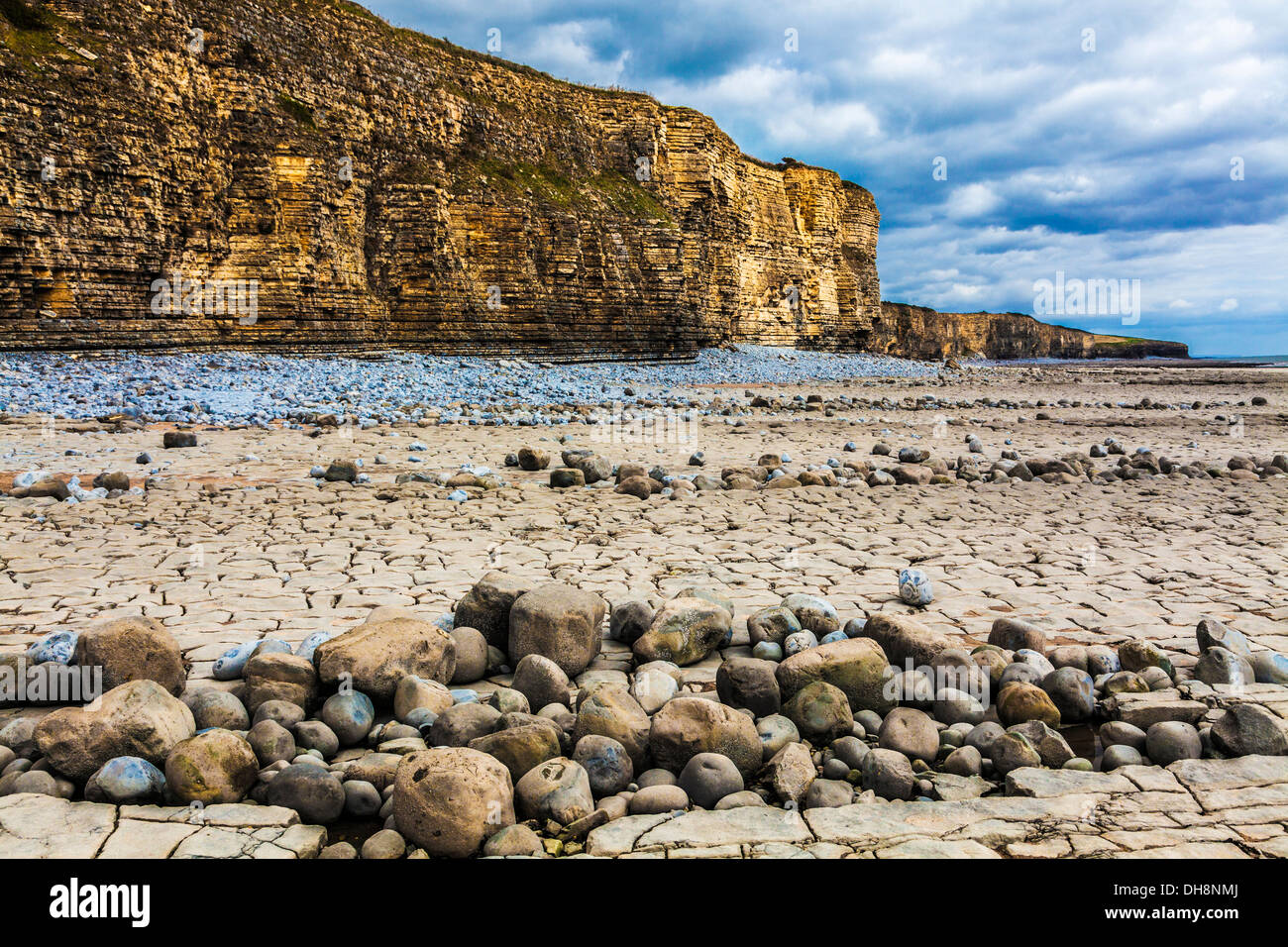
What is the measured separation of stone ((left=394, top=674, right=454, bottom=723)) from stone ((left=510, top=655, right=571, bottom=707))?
28cm

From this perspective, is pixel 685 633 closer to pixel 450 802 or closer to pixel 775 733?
pixel 775 733

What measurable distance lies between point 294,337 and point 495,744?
65.0ft

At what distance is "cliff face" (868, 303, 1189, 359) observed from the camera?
276ft

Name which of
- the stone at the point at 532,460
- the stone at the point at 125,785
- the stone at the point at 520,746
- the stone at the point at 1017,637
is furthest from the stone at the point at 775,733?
the stone at the point at 532,460

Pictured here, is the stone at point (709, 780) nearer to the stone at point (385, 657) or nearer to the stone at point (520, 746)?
the stone at point (520, 746)

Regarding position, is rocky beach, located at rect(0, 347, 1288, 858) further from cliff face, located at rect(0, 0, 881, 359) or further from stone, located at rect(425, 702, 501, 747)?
cliff face, located at rect(0, 0, 881, 359)

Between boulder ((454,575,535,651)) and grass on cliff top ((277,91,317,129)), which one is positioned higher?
grass on cliff top ((277,91,317,129))

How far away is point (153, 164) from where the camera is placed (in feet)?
58.0

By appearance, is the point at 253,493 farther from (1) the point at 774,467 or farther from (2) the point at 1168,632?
(2) the point at 1168,632

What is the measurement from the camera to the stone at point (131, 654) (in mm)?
2791

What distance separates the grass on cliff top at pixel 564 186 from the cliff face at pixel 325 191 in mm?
107

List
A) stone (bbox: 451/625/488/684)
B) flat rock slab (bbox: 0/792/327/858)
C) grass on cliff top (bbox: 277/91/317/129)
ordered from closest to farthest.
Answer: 1. flat rock slab (bbox: 0/792/327/858)
2. stone (bbox: 451/625/488/684)
3. grass on cliff top (bbox: 277/91/317/129)

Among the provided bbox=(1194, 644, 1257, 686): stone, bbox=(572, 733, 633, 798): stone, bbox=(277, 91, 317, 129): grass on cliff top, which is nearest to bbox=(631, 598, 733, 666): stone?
bbox=(572, 733, 633, 798): stone
